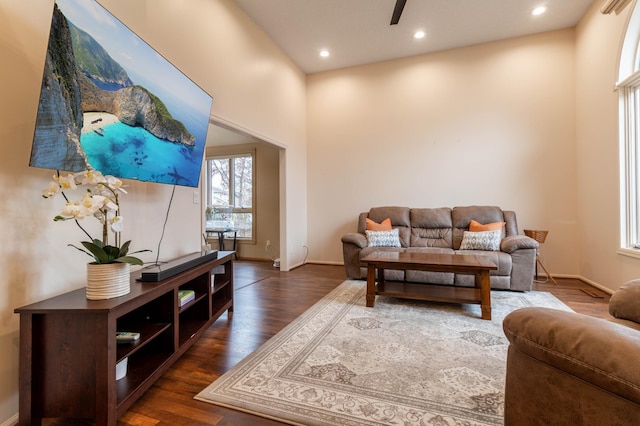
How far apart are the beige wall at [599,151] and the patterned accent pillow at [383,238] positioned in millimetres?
2334

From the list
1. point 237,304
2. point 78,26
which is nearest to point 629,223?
point 237,304

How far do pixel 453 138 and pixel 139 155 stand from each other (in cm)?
428

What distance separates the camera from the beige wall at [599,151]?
118 inches

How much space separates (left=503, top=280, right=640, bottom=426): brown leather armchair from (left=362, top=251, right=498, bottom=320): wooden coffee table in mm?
1642

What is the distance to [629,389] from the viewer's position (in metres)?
0.63

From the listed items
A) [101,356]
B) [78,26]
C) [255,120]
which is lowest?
[101,356]

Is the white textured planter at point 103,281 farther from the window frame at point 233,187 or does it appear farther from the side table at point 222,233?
the window frame at point 233,187

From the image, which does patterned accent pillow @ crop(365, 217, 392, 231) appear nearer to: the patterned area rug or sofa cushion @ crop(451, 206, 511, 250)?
sofa cushion @ crop(451, 206, 511, 250)

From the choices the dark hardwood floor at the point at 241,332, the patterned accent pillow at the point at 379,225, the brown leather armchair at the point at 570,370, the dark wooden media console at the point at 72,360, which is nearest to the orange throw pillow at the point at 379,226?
the patterned accent pillow at the point at 379,225

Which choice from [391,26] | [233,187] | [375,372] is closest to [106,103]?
[375,372]

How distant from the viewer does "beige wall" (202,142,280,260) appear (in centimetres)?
549

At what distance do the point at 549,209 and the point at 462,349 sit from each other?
128 inches

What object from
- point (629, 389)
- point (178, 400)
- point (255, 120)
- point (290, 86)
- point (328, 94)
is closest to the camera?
point (629, 389)

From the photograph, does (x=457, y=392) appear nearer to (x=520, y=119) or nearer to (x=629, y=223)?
(x=629, y=223)
